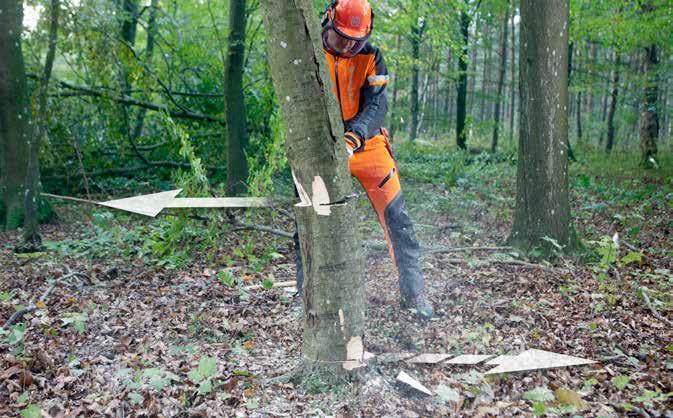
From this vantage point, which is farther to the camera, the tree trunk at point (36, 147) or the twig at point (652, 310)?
the tree trunk at point (36, 147)

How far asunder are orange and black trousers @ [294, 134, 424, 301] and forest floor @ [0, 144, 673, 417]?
1.02ft

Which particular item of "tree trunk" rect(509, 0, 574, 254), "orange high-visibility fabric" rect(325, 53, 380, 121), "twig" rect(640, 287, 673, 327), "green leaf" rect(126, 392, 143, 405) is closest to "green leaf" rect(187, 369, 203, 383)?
"green leaf" rect(126, 392, 143, 405)

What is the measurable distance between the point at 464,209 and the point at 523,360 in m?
4.82

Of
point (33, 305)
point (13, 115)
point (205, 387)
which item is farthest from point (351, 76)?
point (13, 115)

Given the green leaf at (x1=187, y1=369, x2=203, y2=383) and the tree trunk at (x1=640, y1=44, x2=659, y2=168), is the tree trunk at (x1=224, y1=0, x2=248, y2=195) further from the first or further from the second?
the tree trunk at (x1=640, y1=44, x2=659, y2=168)

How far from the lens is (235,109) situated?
783cm

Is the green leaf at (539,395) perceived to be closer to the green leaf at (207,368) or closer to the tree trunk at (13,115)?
the green leaf at (207,368)

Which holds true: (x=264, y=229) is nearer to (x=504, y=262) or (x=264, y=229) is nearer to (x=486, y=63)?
(x=504, y=262)

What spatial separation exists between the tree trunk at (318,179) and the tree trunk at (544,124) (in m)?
3.03

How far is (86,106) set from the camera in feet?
31.2

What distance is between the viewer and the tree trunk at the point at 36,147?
5406 mm

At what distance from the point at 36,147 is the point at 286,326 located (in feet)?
11.5

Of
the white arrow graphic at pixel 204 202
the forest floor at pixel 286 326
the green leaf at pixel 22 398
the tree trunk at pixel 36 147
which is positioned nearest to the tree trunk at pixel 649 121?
the forest floor at pixel 286 326

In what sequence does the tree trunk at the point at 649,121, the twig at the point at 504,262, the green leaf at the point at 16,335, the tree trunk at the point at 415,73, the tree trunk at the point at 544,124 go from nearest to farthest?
the green leaf at the point at 16,335 < the twig at the point at 504,262 < the tree trunk at the point at 544,124 < the tree trunk at the point at 649,121 < the tree trunk at the point at 415,73
